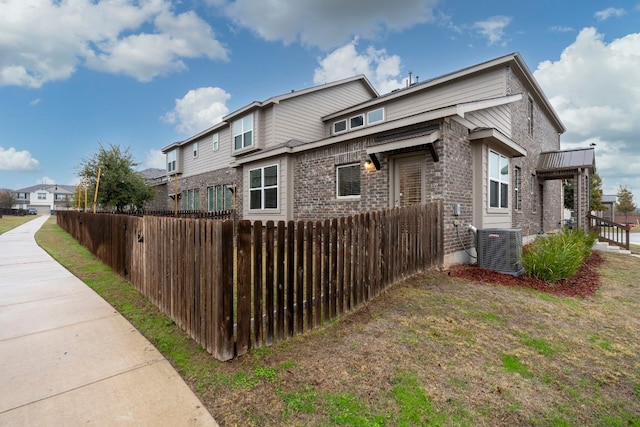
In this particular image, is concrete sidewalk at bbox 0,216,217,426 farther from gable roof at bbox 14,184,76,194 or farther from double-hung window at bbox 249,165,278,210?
gable roof at bbox 14,184,76,194

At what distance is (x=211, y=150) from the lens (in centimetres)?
1995

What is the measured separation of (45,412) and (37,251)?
10.3m

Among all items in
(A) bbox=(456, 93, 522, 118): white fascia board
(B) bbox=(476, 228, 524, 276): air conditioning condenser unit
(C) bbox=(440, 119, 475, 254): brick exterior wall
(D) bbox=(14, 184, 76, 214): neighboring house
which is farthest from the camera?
(D) bbox=(14, 184, 76, 214): neighboring house

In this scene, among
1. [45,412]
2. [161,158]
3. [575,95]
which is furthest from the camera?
[161,158]

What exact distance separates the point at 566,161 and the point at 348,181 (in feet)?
35.4

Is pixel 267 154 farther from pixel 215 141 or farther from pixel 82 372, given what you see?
pixel 82 372

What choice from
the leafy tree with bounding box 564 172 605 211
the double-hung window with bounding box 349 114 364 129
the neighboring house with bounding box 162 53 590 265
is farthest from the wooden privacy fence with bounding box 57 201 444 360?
the leafy tree with bounding box 564 172 605 211

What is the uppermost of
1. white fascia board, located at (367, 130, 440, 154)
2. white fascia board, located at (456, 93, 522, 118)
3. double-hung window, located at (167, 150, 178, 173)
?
double-hung window, located at (167, 150, 178, 173)

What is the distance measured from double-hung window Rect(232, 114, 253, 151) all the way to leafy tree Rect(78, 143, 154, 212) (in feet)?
29.8

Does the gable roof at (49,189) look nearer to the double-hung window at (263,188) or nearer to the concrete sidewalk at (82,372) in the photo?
the double-hung window at (263,188)

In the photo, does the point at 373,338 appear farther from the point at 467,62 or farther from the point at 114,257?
the point at 467,62

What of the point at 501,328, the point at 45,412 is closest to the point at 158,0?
the point at 45,412

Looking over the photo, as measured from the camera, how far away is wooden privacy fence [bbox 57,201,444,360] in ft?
9.51

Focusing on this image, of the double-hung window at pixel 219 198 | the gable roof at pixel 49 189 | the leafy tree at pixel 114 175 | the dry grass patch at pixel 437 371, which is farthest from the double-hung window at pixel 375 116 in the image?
the gable roof at pixel 49 189
